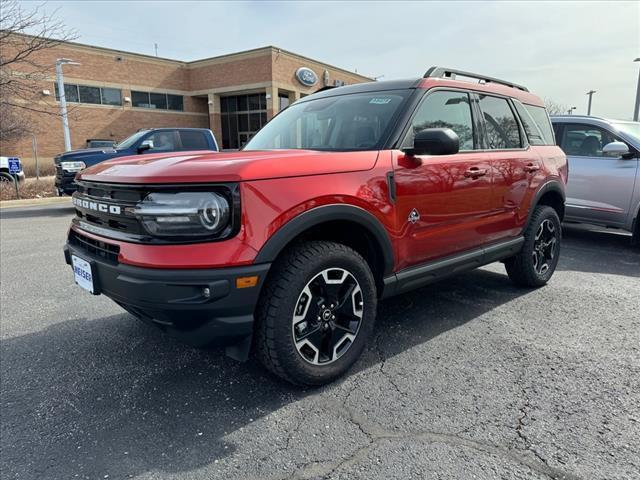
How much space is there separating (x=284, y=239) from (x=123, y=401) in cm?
136

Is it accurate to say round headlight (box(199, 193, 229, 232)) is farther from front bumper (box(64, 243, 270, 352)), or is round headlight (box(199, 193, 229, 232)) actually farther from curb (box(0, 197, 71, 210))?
curb (box(0, 197, 71, 210))

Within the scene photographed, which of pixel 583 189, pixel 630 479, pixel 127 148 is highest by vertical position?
pixel 127 148

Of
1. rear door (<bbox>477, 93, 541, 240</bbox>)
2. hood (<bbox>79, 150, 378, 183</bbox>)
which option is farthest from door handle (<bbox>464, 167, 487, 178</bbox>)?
hood (<bbox>79, 150, 378, 183</bbox>)

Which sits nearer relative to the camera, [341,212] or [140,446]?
[140,446]

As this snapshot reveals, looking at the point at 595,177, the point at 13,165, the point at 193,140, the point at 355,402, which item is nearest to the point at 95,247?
the point at 355,402

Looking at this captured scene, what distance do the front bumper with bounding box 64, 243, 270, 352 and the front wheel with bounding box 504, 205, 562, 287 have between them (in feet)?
10.1

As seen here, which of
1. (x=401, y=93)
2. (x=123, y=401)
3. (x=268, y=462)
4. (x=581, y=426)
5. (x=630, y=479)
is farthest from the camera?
(x=401, y=93)

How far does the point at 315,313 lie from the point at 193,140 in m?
8.95

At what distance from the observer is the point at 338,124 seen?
3377mm

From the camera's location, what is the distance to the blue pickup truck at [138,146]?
1015cm

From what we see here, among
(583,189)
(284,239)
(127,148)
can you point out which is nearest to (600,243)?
(583,189)

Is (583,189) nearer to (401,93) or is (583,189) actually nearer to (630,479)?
(401,93)

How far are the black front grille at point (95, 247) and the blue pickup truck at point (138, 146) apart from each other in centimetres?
753

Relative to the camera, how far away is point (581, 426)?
2.34 meters
